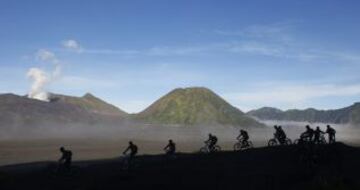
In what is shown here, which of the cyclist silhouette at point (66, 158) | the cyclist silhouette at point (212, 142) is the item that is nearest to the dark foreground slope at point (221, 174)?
the cyclist silhouette at point (66, 158)

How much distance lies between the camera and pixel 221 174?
141ft

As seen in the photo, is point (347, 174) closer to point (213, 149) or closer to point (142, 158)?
point (213, 149)

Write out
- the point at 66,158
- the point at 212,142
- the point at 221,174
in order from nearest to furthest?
1. the point at 221,174
2. the point at 66,158
3. the point at 212,142

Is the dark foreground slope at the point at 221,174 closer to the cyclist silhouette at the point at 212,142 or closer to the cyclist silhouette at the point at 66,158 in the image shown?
the cyclist silhouette at the point at 66,158

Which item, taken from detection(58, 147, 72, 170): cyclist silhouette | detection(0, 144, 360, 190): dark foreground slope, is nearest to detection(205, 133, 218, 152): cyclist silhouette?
detection(0, 144, 360, 190): dark foreground slope

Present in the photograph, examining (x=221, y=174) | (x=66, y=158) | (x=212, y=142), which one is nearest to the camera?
(x=221, y=174)

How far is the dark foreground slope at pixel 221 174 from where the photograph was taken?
3959cm

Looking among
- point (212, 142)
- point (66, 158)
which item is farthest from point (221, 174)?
point (212, 142)

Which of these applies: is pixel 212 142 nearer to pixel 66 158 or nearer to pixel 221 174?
pixel 221 174

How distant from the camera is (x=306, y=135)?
5412 cm

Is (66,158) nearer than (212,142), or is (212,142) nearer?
(66,158)

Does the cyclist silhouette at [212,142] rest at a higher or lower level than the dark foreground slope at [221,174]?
higher

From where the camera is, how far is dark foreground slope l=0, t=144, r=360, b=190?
39594 mm

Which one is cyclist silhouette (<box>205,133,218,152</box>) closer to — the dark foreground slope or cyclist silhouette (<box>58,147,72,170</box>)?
the dark foreground slope
